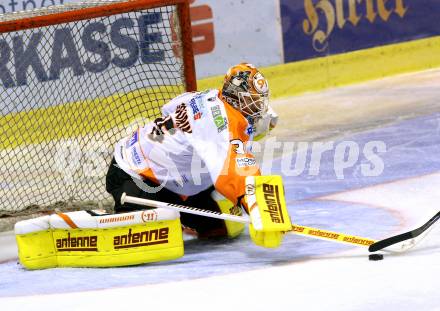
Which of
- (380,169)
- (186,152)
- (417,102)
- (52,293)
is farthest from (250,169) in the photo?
(417,102)

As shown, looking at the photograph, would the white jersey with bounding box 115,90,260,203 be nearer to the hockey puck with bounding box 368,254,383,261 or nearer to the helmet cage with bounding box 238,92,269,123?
the helmet cage with bounding box 238,92,269,123

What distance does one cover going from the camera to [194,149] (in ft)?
14.0

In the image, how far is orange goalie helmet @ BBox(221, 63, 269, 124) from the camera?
4.23m

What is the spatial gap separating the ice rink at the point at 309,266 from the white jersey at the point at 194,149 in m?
0.31

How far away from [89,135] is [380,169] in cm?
158

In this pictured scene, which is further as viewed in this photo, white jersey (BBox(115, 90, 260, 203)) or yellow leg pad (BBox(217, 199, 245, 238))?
yellow leg pad (BBox(217, 199, 245, 238))

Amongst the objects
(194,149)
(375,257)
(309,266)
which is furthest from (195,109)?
(375,257)

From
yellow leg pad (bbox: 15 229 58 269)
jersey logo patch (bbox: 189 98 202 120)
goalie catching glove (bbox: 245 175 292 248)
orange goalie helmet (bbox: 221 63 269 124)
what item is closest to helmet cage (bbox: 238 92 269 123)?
orange goalie helmet (bbox: 221 63 269 124)

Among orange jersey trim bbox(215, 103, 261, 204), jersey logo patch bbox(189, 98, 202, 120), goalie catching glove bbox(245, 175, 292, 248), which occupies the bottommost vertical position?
goalie catching glove bbox(245, 175, 292, 248)

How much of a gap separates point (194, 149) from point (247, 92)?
Answer: 1.04ft

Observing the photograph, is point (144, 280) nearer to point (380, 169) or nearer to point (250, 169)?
point (250, 169)

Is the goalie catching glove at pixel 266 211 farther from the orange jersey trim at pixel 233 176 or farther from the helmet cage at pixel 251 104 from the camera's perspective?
the helmet cage at pixel 251 104

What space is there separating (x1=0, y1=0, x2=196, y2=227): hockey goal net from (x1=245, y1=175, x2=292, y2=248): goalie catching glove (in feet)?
4.16

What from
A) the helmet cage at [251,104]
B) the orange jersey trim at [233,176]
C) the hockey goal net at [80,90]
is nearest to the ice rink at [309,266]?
the orange jersey trim at [233,176]
